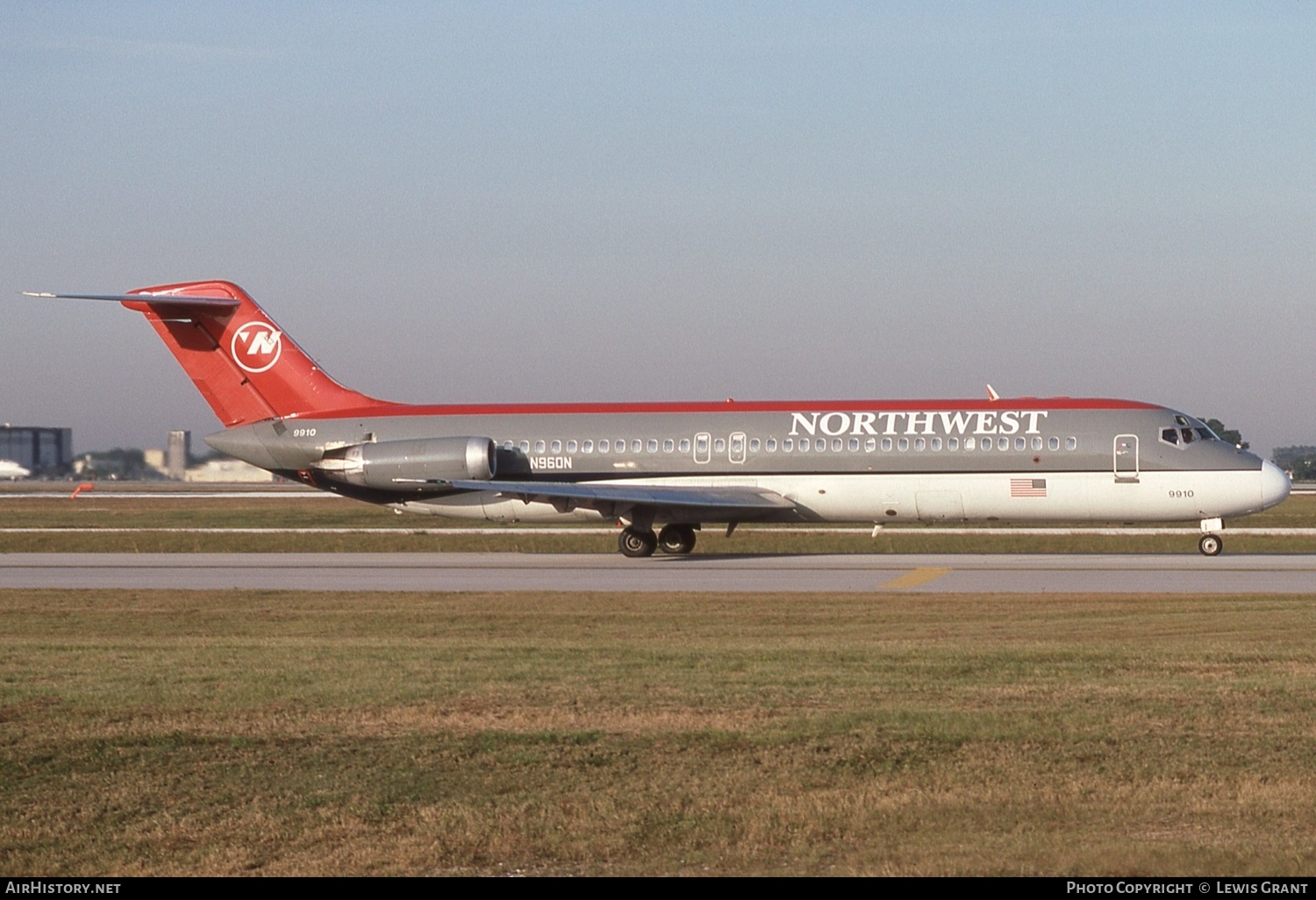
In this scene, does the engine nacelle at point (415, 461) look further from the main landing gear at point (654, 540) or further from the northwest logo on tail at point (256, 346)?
the main landing gear at point (654, 540)

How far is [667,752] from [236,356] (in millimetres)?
28248

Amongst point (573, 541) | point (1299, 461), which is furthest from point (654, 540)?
point (1299, 461)

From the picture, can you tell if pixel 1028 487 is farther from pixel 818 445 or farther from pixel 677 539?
pixel 677 539

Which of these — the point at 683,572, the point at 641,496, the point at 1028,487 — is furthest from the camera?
the point at 641,496

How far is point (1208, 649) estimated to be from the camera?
1548 centimetres

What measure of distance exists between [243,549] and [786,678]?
26.7m

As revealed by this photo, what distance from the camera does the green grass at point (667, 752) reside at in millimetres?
7906

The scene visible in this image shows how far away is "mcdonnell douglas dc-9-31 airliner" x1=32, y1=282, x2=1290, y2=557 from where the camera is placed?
31703mm

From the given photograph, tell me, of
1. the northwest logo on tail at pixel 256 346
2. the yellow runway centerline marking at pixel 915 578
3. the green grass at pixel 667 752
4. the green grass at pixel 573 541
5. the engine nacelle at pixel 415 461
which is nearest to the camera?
the green grass at pixel 667 752

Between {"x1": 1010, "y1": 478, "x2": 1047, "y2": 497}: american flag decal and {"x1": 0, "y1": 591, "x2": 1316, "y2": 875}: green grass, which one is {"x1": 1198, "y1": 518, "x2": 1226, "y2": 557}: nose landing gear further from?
{"x1": 0, "y1": 591, "x2": 1316, "y2": 875}: green grass

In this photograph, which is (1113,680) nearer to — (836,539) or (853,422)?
(853,422)

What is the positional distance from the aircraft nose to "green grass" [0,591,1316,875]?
1426 cm

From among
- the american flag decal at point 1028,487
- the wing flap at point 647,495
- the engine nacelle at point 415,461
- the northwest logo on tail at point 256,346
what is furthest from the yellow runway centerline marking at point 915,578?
the northwest logo on tail at point 256,346

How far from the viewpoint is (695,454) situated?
3378 cm
